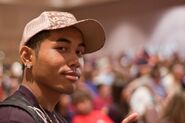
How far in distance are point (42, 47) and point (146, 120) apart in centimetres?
249

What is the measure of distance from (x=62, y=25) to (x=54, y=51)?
9 cm

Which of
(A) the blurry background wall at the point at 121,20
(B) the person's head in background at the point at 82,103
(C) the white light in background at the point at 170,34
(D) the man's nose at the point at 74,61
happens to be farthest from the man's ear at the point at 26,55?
(A) the blurry background wall at the point at 121,20

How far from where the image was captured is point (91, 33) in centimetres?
178

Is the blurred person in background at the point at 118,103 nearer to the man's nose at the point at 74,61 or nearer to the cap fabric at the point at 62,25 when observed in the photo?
the cap fabric at the point at 62,25

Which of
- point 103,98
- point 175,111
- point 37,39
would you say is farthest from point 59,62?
point 103,98

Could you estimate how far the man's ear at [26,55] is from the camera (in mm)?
1716

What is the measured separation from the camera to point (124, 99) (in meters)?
4.84

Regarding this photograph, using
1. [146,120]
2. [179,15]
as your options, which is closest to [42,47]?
[146,120]

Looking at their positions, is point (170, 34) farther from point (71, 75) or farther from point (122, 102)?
point (71, 75)

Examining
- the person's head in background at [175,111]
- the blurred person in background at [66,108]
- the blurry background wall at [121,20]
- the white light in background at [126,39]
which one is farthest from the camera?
the white light in background at [126,39]

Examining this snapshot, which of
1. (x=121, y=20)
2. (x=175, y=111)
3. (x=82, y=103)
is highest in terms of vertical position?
(x=121, y=20)

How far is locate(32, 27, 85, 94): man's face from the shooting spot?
1.64 m

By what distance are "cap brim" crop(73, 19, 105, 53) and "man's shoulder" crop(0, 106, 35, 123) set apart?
0.38 m

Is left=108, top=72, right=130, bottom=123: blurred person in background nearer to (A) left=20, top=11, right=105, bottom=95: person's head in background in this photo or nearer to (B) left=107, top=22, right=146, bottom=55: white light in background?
(A) left=20, top=11, right=105, bottom=95: person's head in background
